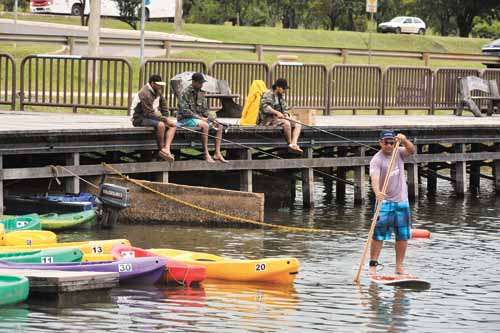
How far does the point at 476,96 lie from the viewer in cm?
3722

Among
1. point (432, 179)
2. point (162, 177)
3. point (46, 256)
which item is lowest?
point (432, 179)

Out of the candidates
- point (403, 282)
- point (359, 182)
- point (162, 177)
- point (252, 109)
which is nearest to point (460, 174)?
point (359, 182)

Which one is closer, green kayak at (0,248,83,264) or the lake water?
the lake water

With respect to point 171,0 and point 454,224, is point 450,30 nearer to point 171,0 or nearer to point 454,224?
point 171,0

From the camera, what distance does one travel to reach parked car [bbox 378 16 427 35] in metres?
77.3

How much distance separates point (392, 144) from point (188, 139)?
7.69m

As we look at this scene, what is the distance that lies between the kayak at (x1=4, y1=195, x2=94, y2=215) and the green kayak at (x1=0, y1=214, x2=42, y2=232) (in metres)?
1.35

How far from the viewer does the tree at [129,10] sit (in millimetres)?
59000

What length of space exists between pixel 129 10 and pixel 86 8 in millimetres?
3639

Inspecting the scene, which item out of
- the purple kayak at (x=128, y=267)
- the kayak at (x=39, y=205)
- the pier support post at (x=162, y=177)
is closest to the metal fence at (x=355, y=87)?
the pier support post at (x=162, y=177)

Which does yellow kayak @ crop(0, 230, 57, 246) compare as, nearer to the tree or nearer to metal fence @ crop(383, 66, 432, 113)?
metal fence @ crop(383, 66, 432, 113)

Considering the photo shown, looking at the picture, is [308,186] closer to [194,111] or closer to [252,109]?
[252,109]

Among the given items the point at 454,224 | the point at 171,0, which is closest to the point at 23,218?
the point at 454,224

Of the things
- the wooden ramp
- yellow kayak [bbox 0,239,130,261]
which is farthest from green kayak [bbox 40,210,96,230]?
the wooden ramp
